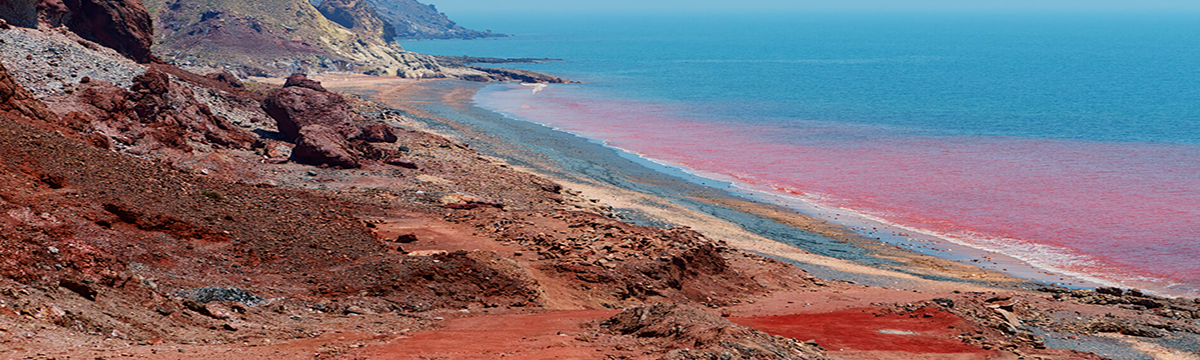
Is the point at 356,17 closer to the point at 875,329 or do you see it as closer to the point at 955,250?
the point at 955,250

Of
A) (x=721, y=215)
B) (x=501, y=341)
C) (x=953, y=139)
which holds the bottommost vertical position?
(x=721, y=215)

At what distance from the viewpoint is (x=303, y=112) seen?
3659cm

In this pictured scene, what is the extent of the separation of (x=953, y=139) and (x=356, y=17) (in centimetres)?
10140

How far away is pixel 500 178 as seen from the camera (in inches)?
1394

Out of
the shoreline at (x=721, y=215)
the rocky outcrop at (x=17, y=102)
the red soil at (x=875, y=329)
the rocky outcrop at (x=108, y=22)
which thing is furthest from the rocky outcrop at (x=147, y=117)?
the red soil at (x=875, y=329)

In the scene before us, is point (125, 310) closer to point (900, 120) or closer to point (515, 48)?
point (900, 120)

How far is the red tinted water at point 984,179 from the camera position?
108ft

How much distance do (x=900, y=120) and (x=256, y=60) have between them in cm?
5962

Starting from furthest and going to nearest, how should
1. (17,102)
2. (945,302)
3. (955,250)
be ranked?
1. (955,250)
2. (17,102)
3. (945,302)

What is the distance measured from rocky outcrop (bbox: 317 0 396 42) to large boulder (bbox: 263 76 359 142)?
315ft

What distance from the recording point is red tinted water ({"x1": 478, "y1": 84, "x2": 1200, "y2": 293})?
32844 mm

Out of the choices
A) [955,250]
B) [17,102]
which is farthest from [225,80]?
[955,250]

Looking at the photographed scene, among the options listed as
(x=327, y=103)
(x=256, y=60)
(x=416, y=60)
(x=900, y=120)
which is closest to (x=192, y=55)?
(x=256, y=60)

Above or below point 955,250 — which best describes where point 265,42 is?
above
